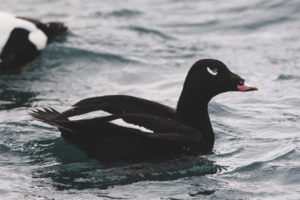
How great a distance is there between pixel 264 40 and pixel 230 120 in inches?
138

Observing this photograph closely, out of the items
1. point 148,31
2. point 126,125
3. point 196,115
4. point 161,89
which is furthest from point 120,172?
point 148,31

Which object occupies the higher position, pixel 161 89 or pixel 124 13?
pixel 124 13

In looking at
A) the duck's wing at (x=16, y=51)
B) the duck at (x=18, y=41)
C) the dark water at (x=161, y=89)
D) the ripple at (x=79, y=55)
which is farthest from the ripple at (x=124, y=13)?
the duck's wing at (x=16, y=51)

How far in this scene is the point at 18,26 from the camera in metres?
8.70

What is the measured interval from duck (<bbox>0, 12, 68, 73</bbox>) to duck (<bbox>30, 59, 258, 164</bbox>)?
2.90m

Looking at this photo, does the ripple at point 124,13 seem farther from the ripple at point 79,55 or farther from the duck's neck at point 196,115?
the duck's neck at point 196,115

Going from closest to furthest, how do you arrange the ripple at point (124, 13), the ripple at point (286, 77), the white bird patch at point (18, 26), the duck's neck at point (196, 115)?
the duck's neck at point (196, 115) < the white bird patch at point (18, 26) < the ripple at point (286, 77) < the ripple at point (124, 13)

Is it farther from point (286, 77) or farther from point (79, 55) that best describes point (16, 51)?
point (286, 77)

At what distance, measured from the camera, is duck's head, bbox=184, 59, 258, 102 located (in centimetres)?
585

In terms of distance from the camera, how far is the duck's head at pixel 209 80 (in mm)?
5852

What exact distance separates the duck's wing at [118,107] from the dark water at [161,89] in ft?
1.52

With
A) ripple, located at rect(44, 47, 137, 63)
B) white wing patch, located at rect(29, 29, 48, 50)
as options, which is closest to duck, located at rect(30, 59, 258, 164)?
white wing patch, located at rect(29, 29, 48, 50)

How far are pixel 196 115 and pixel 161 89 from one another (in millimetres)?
2579

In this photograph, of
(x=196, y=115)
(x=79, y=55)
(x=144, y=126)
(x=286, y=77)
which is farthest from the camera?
(x=79, y=55)
